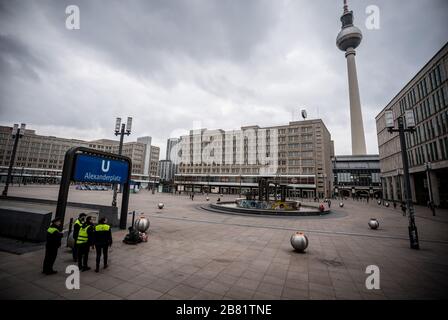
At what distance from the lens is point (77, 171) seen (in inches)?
356

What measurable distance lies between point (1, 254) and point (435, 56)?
56.1 meters

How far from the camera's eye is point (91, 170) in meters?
9.81

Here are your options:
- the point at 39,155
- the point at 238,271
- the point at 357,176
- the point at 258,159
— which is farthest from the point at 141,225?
the point at 39,155

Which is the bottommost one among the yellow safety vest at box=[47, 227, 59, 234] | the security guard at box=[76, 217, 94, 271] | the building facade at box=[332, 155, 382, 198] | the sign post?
the security guard at box=[76, 217, 94, 271]

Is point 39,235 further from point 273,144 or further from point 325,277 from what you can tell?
point 273,144

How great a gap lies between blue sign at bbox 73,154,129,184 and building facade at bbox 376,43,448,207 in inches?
1384

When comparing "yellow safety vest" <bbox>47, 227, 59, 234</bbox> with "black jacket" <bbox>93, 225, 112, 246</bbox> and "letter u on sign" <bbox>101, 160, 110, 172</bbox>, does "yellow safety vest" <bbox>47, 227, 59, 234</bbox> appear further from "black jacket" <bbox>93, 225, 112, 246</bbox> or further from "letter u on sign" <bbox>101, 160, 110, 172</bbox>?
"letter u on sign" <bbox>101, 160, 110, 172</bbox>

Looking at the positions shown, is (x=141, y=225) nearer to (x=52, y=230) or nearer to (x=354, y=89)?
(x=52, y=230)

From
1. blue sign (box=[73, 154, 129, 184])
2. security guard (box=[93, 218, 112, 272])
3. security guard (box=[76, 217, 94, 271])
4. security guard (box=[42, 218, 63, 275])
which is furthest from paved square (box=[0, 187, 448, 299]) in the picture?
blue sign (box=[73, 154, 129, 184])

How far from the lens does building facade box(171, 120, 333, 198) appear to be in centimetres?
7081

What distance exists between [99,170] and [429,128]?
52025 mm

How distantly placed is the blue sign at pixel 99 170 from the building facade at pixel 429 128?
35146 millimetres

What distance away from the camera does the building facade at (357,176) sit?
86250 mm
